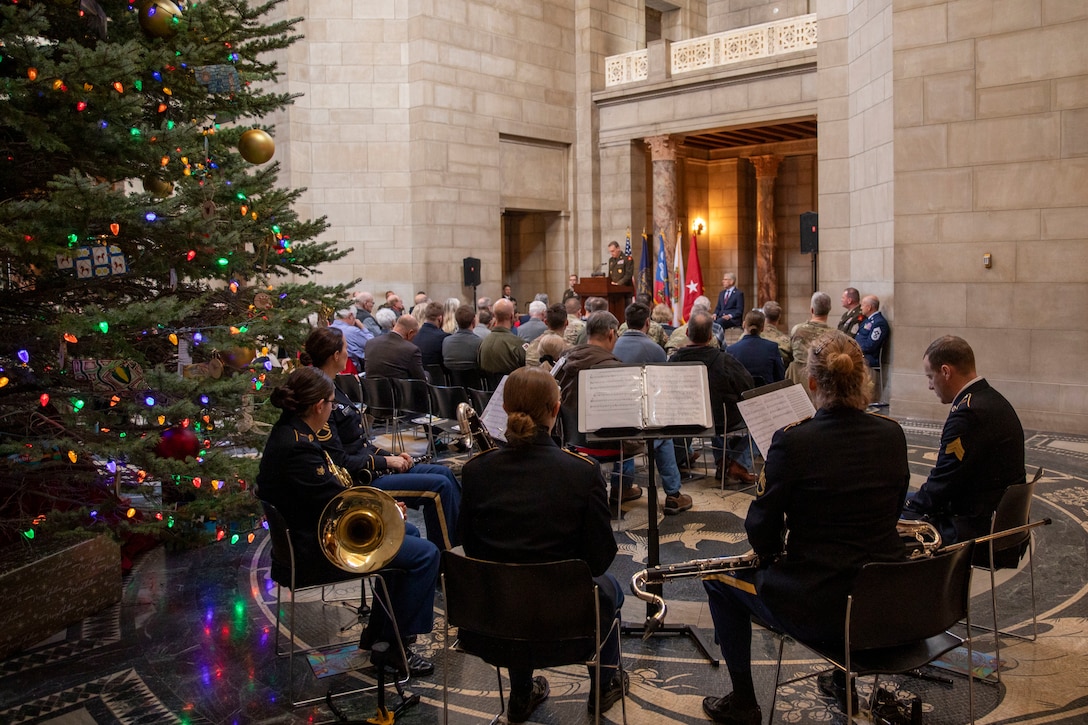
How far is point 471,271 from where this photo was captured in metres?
16.2

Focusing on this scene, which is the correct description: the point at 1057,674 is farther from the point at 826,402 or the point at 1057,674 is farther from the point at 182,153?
the point at 182,153

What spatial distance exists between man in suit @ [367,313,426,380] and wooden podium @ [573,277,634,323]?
634 cm

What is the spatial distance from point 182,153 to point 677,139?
1325cm

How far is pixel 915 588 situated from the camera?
288 cm

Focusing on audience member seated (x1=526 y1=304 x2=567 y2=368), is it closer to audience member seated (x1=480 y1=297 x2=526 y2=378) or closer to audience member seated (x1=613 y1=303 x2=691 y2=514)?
audience member seated (x1=480 y1=297 x2=526 y2=378)

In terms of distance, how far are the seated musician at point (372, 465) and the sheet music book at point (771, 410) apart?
1665 mm

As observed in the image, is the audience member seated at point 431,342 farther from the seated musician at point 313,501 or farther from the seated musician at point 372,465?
the seated musician at point 313,501

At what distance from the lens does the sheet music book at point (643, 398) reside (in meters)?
4.14

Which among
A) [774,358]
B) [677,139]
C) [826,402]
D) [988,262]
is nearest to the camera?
[826,402]

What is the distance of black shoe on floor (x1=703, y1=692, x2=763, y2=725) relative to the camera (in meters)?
3.43

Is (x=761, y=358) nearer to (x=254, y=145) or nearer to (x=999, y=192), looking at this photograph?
(x=999, y=192)

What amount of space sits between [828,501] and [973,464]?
51.7 inches

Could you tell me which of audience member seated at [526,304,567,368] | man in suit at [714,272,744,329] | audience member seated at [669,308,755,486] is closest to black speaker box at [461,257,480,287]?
man in suit at [714,272,744,329]

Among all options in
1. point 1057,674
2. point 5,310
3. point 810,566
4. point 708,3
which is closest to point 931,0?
point 1057,674
